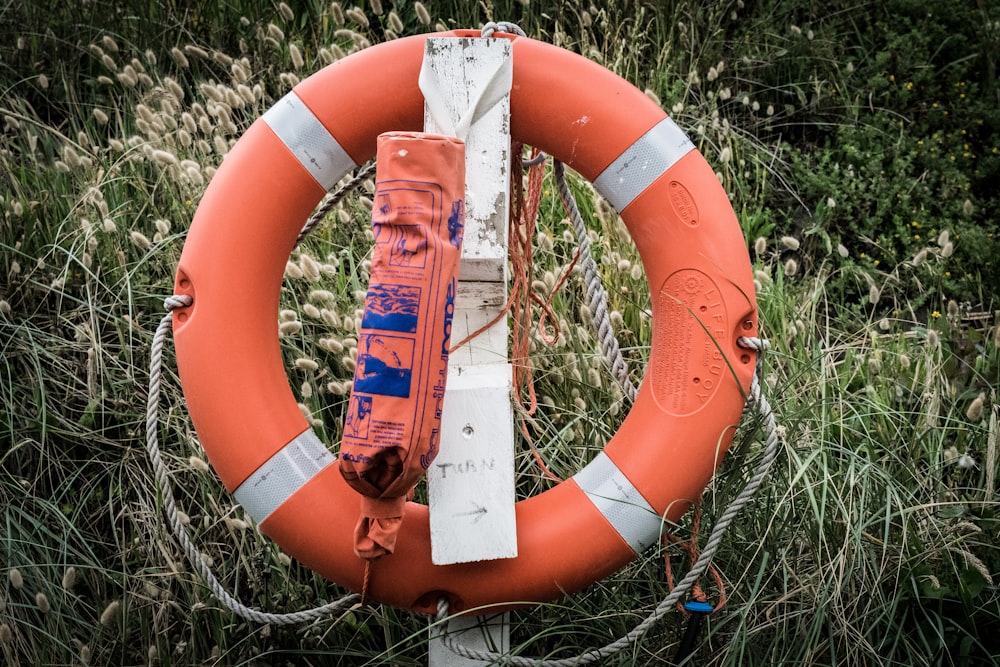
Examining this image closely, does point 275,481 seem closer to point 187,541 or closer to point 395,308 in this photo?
point 187,541

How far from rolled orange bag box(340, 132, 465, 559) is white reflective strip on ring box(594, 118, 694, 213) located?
446mm

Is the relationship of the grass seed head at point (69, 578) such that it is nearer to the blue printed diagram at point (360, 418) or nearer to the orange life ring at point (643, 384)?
the orange life ring at point (643, 384)

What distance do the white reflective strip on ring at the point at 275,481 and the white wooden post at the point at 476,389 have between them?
0.27 metres

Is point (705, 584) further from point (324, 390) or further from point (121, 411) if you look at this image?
point (121, 411)

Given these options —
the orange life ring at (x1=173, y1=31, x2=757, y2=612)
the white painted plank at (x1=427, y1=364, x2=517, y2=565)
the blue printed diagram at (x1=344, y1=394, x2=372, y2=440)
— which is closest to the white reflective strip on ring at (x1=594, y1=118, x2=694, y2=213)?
the orange life ring at (x1=173, y1=31, x2=757, y2=612)

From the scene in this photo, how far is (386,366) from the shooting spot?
1391mm

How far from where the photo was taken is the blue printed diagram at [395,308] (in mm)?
1398

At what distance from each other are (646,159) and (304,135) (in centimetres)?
68

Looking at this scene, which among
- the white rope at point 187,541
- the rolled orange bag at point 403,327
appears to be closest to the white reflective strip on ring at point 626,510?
the rolled orange bag at point 403,327

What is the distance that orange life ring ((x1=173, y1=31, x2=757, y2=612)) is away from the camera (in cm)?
169

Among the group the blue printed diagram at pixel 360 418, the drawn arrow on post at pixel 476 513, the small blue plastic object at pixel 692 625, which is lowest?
the small blue plastic object at pixel 692 625

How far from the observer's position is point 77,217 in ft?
8.91

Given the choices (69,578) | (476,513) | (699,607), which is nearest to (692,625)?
(699,607)

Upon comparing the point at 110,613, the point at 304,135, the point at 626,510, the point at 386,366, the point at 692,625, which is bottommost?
the point at 692,625
